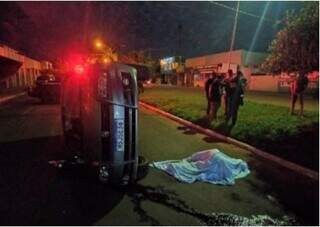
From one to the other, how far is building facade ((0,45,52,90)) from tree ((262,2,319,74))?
76.1 feet

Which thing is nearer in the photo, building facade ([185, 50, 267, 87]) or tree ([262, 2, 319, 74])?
tree ([262, 2, 319, 74])

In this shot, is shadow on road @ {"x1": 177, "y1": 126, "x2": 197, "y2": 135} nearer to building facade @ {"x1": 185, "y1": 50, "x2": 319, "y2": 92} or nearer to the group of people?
the group of people

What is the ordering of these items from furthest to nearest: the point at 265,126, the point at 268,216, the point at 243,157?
1. the point at 265,126
2. the point at 243,157
3. the point at 268,216

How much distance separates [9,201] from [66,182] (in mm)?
1044

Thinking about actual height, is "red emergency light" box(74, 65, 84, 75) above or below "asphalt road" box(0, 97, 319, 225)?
above

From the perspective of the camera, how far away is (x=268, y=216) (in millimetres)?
4734

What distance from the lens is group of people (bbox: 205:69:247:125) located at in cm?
1130

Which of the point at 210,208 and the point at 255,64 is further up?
the point at 255,64

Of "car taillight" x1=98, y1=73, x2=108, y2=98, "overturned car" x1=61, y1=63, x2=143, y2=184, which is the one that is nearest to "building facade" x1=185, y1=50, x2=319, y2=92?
"overturned car" x1=61, y1=63, x2=143, y2=184

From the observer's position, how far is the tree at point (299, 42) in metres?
9.49

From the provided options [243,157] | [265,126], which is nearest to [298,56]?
[265,126]

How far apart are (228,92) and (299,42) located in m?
2.68

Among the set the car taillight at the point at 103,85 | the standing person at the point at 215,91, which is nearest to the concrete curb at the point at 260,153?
the standing person at the point at 215,91

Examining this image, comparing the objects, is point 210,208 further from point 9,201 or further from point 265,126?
point 265,126
